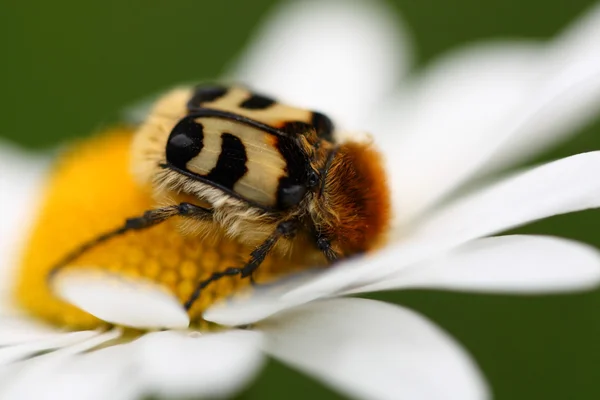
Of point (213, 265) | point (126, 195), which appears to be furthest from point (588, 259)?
point (126, 195)

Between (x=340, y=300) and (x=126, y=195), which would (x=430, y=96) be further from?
(x=340, y=300)

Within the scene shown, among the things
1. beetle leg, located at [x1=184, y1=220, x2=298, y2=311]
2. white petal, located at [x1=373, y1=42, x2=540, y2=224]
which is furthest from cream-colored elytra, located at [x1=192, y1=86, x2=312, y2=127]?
white petal, located at [x1=373, y1=42, x2=540, y2=224]

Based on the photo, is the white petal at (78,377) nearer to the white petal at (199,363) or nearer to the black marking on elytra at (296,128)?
the white petal at (199,363)

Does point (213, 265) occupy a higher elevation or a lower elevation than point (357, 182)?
lower

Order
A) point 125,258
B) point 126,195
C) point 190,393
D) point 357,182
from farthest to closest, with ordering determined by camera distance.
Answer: point 126,195
point 125,258
point 357,182
point 190,393

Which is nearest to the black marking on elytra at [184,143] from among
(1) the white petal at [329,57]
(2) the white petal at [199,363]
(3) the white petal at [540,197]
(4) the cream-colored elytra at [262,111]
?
(4) the cream-colored elytra at [262,111]

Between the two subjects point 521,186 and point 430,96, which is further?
point 430,96
